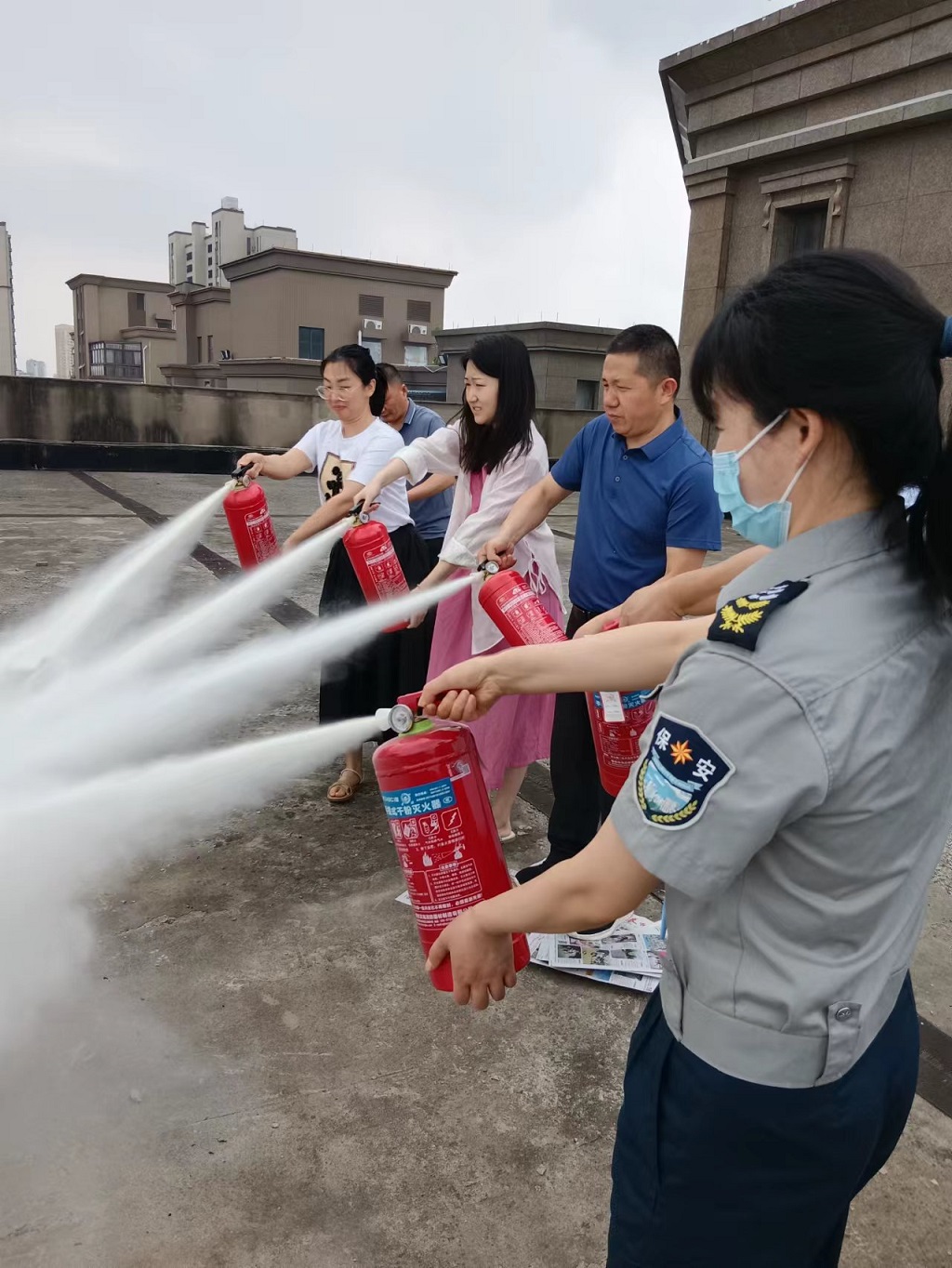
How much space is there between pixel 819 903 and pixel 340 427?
387 cm

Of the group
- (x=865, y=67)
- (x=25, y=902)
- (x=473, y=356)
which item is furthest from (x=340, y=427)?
(x=865, y=67)

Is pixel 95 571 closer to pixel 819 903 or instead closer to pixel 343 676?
pixel 343 676

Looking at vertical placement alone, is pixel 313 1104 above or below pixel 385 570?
below

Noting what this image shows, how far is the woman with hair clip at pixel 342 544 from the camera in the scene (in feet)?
14.2

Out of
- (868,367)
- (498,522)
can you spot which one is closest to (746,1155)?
(868,367)

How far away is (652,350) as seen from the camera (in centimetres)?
303

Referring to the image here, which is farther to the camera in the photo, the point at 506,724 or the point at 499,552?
the point at 506,724

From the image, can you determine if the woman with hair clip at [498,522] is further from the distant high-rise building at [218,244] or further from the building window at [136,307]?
the building window at [136,307]

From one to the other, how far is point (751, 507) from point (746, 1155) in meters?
0.88

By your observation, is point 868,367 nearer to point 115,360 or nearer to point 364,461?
point 364,461

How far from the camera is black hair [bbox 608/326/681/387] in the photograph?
3029 mm

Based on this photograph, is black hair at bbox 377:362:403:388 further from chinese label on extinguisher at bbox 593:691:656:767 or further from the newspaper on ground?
the newspaper on ground

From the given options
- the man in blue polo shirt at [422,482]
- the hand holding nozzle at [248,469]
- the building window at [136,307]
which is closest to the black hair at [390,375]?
the man in blue polo shirt at [422,482]

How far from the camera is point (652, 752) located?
1.14 metres
